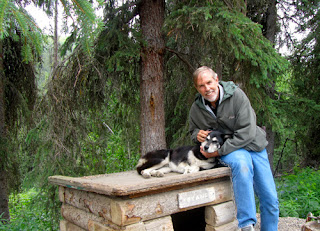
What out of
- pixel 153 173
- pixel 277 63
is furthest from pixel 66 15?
pixel 277 63

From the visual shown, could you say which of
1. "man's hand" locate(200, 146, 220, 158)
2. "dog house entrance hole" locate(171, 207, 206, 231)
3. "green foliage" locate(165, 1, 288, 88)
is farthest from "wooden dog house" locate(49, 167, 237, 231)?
"green foliage" locate(165, 1, 288, 88)

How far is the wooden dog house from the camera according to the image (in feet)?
8.23

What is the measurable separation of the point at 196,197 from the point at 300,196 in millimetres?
3406

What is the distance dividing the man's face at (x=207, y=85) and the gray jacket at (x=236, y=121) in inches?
4.6

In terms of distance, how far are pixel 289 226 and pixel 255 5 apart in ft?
17.4

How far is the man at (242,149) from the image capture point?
9.70 feet

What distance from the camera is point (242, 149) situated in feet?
10.3

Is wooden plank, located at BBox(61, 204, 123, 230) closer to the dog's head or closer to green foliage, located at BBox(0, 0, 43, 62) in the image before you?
the dog's head

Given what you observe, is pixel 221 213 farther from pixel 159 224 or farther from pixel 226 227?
pixel 159 224

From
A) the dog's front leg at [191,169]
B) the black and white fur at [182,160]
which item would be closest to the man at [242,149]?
the black and white fur at [182,160]

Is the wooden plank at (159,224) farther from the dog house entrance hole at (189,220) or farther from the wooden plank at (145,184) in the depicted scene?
the dog house entrance hole at (189,220)

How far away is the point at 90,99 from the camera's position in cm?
512

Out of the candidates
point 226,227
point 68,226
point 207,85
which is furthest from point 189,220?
point 207,85

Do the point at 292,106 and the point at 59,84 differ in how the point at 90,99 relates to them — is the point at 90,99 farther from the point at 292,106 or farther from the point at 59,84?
the point at 292,106
